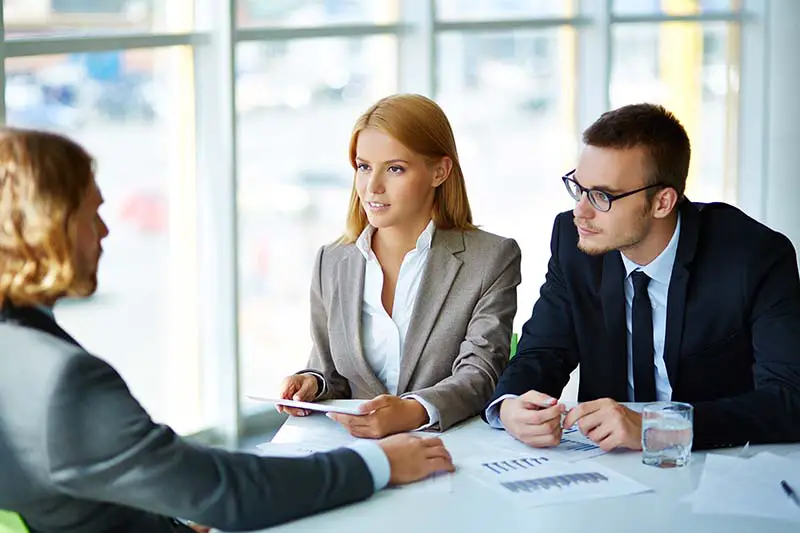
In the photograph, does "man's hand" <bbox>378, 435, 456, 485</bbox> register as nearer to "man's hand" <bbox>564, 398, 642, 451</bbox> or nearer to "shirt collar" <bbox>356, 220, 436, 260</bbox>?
"man's hand" <bbox>564, 398, 642, 451</bbox>

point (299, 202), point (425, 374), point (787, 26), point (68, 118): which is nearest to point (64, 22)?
point (68, 118)

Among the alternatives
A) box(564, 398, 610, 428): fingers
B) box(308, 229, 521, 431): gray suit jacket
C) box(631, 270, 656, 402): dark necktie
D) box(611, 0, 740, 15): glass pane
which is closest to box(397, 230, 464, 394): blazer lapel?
box(308, 229, 521, 431): gray suit jacket


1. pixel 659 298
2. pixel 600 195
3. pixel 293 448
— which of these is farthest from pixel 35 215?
pixel 659 298

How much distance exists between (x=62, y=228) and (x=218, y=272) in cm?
278

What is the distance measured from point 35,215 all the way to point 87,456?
0.36 m

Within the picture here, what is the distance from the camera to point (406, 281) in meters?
3.04

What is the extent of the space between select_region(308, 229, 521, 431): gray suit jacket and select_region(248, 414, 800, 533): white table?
2.60 ft

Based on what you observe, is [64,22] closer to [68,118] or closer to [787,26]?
[68,118]

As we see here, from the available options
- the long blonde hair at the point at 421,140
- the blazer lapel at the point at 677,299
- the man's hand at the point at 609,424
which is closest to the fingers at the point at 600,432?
the man's hand at the point at 609,424

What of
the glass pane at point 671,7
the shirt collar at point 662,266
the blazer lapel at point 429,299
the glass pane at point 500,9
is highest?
the glass pane at point 671,7

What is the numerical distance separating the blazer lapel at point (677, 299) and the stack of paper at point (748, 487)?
54 centimetres

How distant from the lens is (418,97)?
9.96 ft

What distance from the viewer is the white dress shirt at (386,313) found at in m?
3.01

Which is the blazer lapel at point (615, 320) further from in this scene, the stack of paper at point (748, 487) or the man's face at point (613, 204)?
the stack of paper at point (748, 487)
